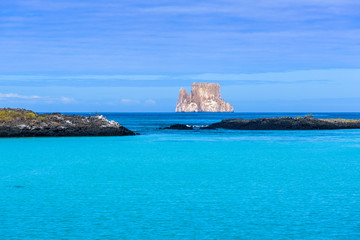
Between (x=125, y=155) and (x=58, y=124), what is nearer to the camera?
(x=125, y=155)

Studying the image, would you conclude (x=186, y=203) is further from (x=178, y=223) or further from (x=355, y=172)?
(x=355, y=172)

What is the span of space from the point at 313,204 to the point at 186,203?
4681 millimetres

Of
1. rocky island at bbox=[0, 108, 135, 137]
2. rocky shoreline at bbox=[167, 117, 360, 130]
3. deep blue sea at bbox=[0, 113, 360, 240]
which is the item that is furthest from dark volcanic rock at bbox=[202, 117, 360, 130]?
deep blue sea at bbox=[0, 113, 360, 240]

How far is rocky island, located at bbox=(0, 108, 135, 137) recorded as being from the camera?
54438 mm

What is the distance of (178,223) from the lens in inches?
581

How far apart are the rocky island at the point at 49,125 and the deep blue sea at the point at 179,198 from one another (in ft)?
67.8

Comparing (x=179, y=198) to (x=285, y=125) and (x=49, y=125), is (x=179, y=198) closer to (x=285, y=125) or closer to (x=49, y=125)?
(x=49, y=125)

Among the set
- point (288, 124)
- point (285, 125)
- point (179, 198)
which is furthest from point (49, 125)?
point (288, 124)

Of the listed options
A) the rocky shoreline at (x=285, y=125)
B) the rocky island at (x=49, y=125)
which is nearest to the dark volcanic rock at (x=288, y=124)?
the rocky shoreline at (x=285, y=125)

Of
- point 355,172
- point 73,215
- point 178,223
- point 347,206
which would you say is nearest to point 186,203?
point 178,223

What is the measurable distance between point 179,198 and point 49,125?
4033 centimetres

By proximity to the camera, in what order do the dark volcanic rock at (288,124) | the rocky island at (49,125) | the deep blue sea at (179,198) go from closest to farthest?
the deep blue sea at (179,198) < the rocky island at (49,125) < the dark volcanic rock at (288,124)

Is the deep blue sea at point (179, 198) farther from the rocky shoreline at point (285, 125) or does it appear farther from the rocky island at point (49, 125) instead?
the rocky shoreline at point (285, 125)

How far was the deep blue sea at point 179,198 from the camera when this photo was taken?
45.9 ft
